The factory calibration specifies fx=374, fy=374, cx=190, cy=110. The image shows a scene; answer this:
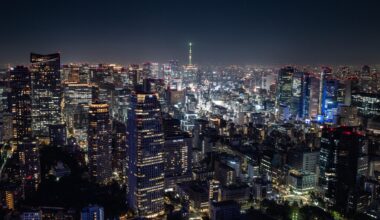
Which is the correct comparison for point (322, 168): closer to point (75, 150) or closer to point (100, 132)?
point (100, 132)

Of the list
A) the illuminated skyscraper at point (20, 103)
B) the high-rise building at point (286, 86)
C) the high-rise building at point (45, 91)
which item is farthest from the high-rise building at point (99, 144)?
the high-rise building at point (286, 86)

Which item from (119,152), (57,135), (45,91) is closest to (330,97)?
(119,152)

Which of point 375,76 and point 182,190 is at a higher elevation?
point 375,76

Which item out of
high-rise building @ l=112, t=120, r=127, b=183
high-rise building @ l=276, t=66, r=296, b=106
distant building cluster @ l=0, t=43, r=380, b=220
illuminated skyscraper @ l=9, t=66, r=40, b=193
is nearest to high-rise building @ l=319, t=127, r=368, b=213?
distant building cluster @ l=0, t=43, r=380, b=220

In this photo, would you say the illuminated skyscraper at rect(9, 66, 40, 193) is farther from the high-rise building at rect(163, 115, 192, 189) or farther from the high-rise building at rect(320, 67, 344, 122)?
the high-rise building at rect(320, 67, 344, 122)

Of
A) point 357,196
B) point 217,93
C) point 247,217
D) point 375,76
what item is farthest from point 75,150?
point 375,76

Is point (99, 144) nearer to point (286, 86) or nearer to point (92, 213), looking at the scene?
point (92, 213)

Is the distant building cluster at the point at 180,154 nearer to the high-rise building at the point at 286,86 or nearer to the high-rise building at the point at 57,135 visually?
the high-rise building at the point at 57,135
